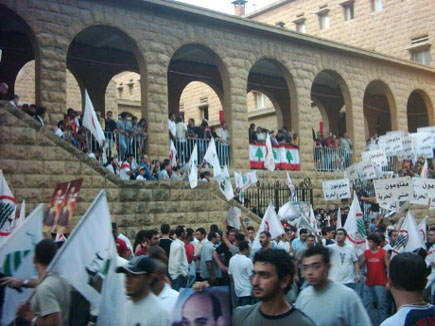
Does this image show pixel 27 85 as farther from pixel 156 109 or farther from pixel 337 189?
pixel 337 189

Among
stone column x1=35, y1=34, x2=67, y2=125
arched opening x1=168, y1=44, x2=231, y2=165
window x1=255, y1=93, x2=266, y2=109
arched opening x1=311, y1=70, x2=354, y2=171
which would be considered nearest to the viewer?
stone column x1=35, y1=34, x2=67, y2=125

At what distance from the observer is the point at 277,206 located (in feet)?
61.4

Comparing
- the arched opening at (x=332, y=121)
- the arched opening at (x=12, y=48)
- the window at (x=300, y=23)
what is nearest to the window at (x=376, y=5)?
the window at (x=300, y=23)

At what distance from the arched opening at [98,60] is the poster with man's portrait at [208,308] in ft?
57.8

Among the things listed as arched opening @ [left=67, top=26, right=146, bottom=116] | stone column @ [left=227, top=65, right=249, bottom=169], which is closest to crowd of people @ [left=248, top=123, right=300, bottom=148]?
stone column @ [left=227, top=65, right=249, bottom=169]

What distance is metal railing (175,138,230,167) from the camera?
60.7 feet

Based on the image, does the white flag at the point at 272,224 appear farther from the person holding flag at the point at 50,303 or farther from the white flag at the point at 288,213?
the person holding flag at the point at 50,303

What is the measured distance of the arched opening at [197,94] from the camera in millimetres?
18906

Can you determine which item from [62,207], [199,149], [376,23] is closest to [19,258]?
[62,207]

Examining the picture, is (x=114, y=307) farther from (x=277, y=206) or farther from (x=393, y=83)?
(x=393, y=83)

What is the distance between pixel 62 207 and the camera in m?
7.21

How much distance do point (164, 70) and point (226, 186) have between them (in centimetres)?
481

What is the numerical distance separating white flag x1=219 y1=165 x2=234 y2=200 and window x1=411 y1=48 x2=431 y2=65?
20465mm

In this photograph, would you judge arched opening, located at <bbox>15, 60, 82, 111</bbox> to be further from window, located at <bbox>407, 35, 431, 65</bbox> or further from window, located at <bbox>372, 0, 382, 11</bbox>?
window, located at <bbox>407, 35, 431, 65</bbox>
